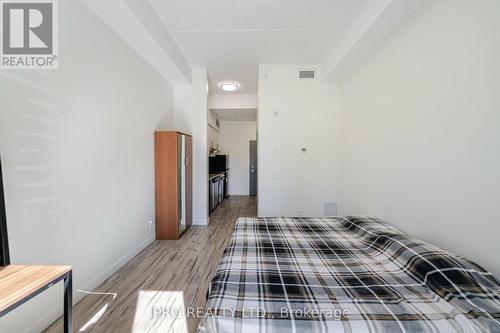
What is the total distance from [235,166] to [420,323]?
7.07m

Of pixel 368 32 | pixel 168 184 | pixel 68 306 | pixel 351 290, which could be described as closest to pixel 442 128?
pixel 368 32

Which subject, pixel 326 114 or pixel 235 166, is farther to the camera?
pixel 235 166

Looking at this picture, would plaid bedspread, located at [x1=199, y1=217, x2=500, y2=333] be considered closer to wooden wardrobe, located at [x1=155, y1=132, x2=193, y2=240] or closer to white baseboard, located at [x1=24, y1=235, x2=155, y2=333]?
white baseboard, located at [x1=24, y1=235, x2=155, y2=333]

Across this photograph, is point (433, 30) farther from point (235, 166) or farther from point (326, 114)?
point (235, 166)

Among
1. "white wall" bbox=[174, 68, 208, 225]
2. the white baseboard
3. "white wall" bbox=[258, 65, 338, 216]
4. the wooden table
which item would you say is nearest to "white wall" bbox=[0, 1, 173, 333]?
the white baseboard

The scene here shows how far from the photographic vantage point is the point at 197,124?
4.17 metres

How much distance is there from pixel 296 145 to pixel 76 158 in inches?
130

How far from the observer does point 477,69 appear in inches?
56.9

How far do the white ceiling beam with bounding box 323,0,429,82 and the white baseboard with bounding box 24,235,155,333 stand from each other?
393 centimetres

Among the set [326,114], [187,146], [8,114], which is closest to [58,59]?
[8,114]

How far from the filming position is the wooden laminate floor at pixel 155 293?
1643mm

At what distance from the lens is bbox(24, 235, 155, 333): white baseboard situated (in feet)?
4.99

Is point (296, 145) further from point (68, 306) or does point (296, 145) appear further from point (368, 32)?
point (68, 306)

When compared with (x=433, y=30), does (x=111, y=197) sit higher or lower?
lower
